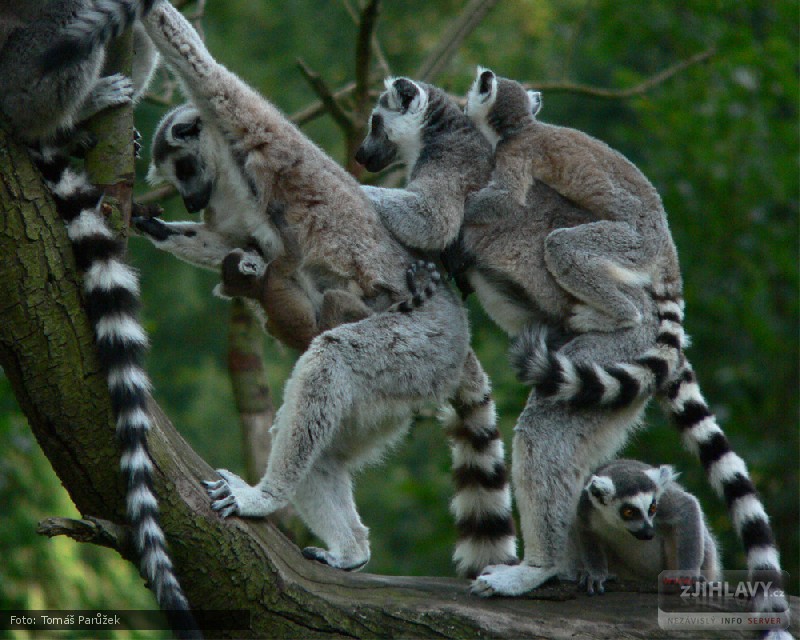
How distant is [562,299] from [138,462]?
287 centimetres

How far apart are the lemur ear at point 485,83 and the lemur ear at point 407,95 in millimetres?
466

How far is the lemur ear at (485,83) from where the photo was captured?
22.4 ft

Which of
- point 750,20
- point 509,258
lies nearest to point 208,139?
point 509,258

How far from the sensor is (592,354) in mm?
5828

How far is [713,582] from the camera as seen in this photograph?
5660mm

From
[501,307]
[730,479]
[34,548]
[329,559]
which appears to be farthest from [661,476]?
[34,548]

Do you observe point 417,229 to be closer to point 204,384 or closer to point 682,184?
point 682,184

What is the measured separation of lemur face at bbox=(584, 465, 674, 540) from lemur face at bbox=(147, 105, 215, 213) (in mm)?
3088

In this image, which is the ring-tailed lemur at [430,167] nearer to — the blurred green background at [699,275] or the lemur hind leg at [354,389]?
the lemur hind leg at [354,389]

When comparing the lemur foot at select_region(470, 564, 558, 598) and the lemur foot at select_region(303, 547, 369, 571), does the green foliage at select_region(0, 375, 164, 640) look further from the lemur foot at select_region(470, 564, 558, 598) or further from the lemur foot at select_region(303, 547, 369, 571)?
the lemur foot at select_region(470, 564, 558, 598)

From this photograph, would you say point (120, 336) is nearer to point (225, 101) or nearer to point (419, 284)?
point (225, 101)

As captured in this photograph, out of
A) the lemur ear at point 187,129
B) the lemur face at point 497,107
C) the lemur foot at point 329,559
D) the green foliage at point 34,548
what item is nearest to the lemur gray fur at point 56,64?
the lemur ear at point 187,129

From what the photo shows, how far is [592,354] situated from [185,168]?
114 inches

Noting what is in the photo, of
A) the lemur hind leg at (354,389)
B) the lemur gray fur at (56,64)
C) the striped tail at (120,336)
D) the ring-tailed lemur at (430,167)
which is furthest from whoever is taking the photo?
the ring-tailed lemur at (430,167)
